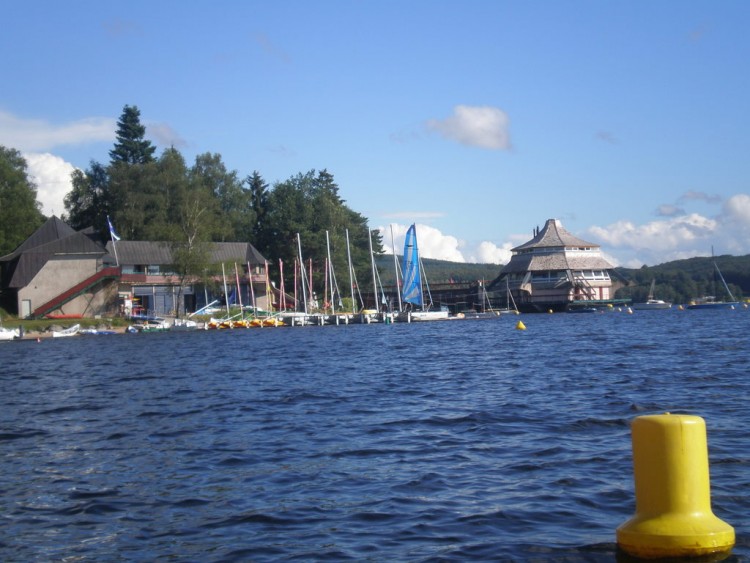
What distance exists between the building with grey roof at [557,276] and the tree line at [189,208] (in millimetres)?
26864

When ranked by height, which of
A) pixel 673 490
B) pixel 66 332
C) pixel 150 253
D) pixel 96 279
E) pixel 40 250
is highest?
pixel 40 250

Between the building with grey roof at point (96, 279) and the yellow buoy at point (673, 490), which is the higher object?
the building with grey roof at point (96, 279)

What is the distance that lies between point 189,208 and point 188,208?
0.44m

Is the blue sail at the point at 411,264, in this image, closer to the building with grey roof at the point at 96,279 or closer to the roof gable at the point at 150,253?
A: the building with grey roof at the point at 96,279


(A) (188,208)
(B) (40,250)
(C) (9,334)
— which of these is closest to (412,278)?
(A) (188,208)

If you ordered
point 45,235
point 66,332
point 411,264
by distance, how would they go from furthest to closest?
point 45,235, point 411,264, point 66,332

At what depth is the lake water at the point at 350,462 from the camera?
9.54 meters

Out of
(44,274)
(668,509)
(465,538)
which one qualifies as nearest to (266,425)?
(465,538)

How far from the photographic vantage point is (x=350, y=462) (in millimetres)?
13664

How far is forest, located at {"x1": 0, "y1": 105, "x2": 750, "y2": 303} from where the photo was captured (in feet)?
303

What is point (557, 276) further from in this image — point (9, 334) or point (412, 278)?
point (9, 334)

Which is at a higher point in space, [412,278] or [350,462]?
[412,278]

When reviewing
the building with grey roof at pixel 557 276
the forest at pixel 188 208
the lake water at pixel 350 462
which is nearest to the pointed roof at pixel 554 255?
the building with grey roof at pixel 557 276

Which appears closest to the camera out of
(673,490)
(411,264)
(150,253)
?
(673,490)
